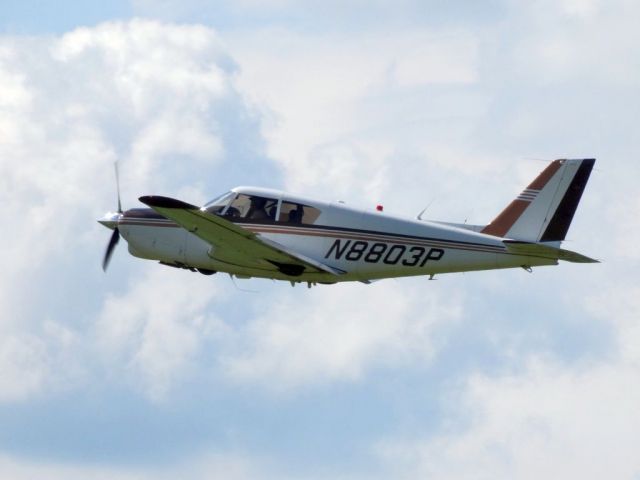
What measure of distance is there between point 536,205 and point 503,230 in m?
0.88

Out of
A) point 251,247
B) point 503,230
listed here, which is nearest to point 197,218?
point 251,247

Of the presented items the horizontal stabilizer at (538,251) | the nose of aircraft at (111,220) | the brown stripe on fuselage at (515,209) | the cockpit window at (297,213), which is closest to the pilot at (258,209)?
the cockpit window at (297,213)

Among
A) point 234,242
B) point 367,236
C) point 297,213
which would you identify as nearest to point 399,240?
point 367,236

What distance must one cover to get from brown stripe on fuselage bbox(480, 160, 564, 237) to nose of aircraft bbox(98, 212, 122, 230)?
8531 mm

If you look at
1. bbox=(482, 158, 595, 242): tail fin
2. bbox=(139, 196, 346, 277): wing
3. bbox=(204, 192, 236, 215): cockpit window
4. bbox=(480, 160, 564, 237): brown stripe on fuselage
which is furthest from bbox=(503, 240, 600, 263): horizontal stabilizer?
bbox=(204, 192, 236, 215): cockpit window

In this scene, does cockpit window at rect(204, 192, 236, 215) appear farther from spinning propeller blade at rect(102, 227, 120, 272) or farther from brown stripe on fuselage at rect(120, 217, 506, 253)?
spinning propeller blade at rect(102, 227, 120, 272)

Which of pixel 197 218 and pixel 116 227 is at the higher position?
pixel 116 227

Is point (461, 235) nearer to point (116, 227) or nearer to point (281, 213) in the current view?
point (281, 213)

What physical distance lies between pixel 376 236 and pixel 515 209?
3.04m

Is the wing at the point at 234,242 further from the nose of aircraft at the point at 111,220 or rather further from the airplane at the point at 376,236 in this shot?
the nose of aircraft at the point at 111,220

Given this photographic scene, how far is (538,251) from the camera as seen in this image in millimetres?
34281

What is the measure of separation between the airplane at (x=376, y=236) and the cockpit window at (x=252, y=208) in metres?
0.02

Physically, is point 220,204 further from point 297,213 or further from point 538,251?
point 538,251

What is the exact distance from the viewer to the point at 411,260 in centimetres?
3475
